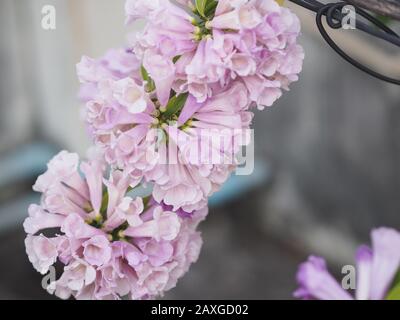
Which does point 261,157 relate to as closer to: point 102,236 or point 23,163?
point 23,163

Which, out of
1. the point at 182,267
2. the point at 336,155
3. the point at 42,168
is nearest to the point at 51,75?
the point at 42,168

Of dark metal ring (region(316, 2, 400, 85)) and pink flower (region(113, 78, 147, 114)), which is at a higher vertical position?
dark metal ring (region(316, 2, 400, 85))

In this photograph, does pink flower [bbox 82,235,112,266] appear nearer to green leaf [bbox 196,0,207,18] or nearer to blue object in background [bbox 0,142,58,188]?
green leaf [bbox 196,0,207,18]

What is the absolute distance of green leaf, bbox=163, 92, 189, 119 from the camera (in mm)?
651

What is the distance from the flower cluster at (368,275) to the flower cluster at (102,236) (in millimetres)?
129

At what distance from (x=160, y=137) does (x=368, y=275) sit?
25cm

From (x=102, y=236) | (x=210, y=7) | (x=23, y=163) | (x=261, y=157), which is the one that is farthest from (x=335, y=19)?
(x=23, y=163)

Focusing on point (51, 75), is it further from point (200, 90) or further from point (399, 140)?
point (200, 90)

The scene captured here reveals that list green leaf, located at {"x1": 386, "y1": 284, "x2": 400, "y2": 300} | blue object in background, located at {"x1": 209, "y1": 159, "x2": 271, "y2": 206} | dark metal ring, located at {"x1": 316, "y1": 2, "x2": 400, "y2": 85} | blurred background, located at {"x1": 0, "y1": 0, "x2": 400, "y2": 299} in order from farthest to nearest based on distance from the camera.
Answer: blue object in background, located at {"x1": 209, "y1": 159, "x2": 271, "y2": 206} < blurred background, located at {"x1": 0, "y1": 0, "x2": 400, "y2": 299} < green leaf, located at {"x1": 386, "y1": 284, "x2": 400, "y2": 300} < dark metal ring, located at {"x1": 316, "y1": 2, "x2": 400, "y2": 85}

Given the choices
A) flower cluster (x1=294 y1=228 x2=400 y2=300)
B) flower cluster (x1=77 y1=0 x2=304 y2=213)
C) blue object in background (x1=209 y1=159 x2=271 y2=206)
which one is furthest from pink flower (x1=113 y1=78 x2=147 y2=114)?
blue object in background (x1=209 y1=159 x2=271 y2=206)

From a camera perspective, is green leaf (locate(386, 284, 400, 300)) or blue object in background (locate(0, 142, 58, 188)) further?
blue object in background (locate(0, 142, 58, 188))

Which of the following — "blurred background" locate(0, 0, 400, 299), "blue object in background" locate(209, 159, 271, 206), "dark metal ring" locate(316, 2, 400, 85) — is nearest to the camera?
"dark metal ring" locate(316, 2, 400, 85)

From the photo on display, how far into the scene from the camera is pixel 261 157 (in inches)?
113
